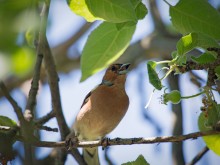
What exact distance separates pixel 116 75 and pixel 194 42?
12.8ft

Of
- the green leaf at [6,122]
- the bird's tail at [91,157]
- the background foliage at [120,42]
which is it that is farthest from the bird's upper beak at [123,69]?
the green leaf at [6,122]

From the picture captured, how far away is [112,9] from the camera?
1.58 meters

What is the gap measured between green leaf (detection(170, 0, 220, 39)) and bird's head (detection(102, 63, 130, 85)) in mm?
3649

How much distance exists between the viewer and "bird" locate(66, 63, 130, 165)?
5074 mm

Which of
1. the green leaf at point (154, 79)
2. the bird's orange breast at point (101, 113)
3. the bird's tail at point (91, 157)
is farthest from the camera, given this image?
the bird's tail at point (91, 157)

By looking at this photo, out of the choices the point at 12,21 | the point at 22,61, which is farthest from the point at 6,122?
the point at 12,21

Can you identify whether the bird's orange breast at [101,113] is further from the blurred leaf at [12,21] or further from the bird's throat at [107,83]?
the blurred leaf at [12,21]

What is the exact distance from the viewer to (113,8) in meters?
1.58

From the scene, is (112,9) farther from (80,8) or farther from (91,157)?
(91,157)

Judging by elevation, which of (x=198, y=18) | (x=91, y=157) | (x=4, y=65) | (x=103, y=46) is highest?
(x=91, y=157)

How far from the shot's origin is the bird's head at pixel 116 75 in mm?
5746

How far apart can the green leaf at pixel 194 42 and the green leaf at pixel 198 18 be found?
0.06 meters

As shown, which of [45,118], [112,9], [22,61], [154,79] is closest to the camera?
[22,61]

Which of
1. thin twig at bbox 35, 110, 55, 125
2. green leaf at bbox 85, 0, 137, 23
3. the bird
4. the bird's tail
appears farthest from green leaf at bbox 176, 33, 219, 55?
the bird's tail
